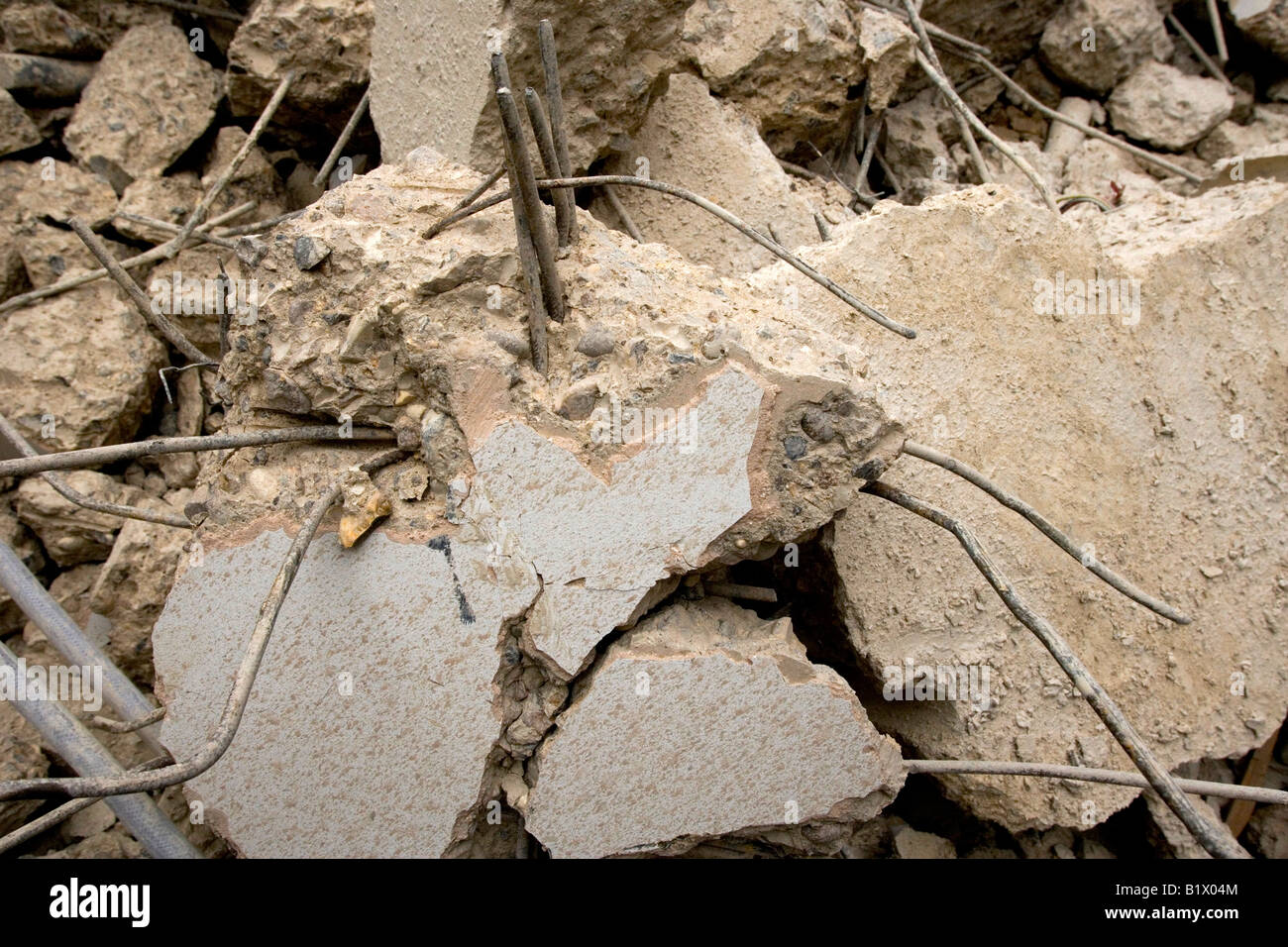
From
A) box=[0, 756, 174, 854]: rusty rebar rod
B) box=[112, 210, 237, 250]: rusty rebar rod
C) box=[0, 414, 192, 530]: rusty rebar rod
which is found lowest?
box=[0, 756, 174, 854]: rusty rebar rod

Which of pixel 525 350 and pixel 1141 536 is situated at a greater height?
pixel 525 350

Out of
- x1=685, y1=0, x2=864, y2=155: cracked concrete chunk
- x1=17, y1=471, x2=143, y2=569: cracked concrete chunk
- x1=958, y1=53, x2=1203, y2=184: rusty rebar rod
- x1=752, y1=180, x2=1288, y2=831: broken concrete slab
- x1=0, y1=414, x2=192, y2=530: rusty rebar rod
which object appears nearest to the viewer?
x1=752, y1=180, x2=1288, y2=831: broken concrete slab

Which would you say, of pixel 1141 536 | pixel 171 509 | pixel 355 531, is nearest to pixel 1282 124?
pixel 1141 536

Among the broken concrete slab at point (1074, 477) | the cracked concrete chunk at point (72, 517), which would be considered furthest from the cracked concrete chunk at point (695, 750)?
the cracked concrete chunk at point (72, 517)

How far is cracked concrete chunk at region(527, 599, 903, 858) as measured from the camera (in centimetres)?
170

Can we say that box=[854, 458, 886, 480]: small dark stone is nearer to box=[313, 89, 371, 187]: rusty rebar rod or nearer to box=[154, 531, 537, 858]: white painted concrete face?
box=[154, 531, 537, 858]: white painted concrete face

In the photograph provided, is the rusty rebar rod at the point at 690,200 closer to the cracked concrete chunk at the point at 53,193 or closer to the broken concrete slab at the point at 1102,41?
the cracked concrete chunk at the point at 53,193

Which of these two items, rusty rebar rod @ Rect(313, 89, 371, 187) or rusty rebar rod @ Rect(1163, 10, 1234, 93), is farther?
rusty rebar rod @ Rect(1163, 10, 1234, 93)

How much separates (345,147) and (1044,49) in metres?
2.86

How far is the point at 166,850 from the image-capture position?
186 centimetres

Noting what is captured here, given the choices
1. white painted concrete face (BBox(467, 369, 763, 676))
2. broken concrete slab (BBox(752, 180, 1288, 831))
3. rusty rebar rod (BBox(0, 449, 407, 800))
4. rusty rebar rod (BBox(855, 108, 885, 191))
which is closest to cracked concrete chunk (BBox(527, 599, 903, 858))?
white painted concrete face (BBox(467, 369, 763, 676))

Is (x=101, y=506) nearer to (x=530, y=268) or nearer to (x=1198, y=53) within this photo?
(x=530, y=268)

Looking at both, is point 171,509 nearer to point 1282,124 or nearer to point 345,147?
point 345,147

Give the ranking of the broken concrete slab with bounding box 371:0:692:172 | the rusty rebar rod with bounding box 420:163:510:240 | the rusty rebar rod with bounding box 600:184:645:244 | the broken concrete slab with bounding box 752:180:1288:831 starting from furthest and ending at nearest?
the rusty rebar rod with bounding box 600:184:645:244 < the broken concrete slab with bounding box 371:0:692:172 < the broken concrete slab with bounding box 752:180:1288:831 < the rusty rebar rod with bounding box 420:163:510:240
